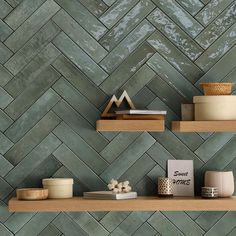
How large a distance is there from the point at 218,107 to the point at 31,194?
3.36 feet

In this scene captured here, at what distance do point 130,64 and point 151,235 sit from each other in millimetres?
921

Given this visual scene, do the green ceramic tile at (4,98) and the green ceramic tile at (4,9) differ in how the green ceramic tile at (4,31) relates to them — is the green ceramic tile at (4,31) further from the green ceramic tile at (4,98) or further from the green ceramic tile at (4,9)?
the green ceramic tile at (4,98)

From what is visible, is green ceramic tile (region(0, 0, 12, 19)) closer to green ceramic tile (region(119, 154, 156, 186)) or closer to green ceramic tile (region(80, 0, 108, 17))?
green ceramic tile (region(80, 0, 108, 17))

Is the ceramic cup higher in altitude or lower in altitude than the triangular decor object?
lower

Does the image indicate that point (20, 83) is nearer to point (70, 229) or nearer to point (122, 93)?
point (122, 93)

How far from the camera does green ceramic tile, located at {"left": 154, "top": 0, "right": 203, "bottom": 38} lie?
2.94m

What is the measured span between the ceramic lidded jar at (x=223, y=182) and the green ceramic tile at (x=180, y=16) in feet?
2.47

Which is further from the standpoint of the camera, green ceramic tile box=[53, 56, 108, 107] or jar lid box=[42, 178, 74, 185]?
green ceramic tile box=[53, 56, 108, 107]

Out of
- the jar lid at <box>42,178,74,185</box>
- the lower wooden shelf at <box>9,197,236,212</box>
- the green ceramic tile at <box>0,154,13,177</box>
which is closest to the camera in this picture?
the lower wooden shelf at <box>9,197,236,212</box>

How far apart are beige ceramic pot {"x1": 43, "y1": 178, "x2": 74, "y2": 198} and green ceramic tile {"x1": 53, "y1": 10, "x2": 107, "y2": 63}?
67 centimetres

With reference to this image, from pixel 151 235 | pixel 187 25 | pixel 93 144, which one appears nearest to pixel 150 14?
pixel 187 25

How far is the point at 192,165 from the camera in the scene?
2914 millimetres

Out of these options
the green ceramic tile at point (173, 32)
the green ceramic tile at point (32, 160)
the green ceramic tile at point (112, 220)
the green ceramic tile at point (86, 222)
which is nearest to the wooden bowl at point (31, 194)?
the green ceramic tile at point (32, 160)

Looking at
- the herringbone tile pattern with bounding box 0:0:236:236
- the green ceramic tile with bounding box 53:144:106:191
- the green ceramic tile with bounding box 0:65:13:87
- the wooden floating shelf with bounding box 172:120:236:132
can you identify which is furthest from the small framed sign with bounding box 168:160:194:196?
the green ceramic tile with bounding box 0:65:13:87
